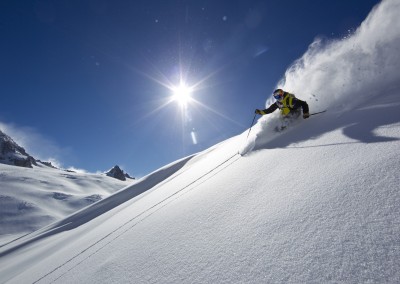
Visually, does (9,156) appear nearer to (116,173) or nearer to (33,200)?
(116,173)

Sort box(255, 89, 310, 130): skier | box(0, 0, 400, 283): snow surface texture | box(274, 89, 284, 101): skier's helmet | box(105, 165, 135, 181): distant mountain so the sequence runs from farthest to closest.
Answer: box(105, 165, 135, 181): distant mountain < box(274, 89, 284, 101): skier's helmet < box(255, 89, 310, 130): skier < box(0, 0, 400, 283): snow surface texture

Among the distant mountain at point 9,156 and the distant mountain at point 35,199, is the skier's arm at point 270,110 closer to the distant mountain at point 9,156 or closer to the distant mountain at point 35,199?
the distant mountain at point 35,199

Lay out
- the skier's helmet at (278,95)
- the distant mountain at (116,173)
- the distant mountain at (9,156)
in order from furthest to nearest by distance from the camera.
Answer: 1. the distant mountain at (116,173)
2. the distant mountain at (9,156)
3. the skier's helmet at (278,95)

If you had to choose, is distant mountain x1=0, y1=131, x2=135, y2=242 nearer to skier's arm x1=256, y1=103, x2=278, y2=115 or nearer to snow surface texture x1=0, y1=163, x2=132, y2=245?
snow surface texture x1=0, y1=163, x2=132, y2=245

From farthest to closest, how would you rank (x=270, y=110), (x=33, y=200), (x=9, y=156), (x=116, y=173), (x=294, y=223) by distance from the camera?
1. (x=116, y=173)
2. (x=9, y=156)
3. (x=33, y=200)
4. (x=270, y=110)
5. (x=294, y=223)

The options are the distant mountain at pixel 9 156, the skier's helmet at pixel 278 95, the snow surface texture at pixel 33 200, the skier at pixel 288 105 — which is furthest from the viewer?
the distant mountain at pixel 9 156

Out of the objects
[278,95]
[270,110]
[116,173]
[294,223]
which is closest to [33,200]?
[270,110]

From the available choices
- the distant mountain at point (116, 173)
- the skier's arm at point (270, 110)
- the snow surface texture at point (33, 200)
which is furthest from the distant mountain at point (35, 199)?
the distant mountain at point (116, 173)

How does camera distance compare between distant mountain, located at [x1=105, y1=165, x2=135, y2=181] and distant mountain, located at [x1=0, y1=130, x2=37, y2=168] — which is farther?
distant mountain, located at [x1=105, y1=165, x2=135, y2=181]

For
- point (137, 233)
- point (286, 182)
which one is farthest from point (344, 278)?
point (137, 233)

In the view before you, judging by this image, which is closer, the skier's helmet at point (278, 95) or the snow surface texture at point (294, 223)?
the snow surface texture at point (294, 223)

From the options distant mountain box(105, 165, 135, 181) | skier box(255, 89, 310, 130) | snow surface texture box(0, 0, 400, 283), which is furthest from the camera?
distant mountain box(105, 165, 135, 181)

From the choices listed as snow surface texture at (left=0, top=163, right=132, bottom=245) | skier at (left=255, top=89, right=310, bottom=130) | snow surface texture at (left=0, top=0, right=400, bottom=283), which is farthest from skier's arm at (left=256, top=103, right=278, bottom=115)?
snow surface texture at (left=0, top=163, right=132, bottom=245)

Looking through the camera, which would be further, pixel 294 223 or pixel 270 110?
pixel 270 110
